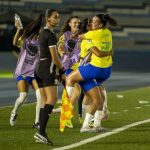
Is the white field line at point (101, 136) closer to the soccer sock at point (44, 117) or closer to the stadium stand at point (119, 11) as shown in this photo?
the soccer sock at point (44, 117)

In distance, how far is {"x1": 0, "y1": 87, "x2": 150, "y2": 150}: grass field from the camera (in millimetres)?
10914

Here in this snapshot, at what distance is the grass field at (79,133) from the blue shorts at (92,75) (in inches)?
30.4

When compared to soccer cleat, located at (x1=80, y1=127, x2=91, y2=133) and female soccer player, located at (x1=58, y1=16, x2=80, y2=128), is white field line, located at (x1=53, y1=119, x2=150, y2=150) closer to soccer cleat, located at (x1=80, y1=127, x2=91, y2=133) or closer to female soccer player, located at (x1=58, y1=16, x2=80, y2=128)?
soccer cleat, located at (x1=80, y1=127, x2=91, y2=133)

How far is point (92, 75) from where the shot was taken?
12.4 m

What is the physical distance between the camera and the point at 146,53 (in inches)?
2746

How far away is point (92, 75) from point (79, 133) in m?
0.93

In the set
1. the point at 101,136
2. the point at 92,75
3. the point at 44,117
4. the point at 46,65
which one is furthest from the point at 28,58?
the point at 44,117

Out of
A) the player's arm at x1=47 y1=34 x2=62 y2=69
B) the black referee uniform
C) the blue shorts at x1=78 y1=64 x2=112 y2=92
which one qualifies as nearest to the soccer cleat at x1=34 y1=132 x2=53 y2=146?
the black referee uniform

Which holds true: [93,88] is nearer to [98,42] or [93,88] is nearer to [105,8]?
[98,42]

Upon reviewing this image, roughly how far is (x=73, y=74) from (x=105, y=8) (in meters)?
62.4

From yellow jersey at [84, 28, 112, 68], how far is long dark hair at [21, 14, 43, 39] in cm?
78

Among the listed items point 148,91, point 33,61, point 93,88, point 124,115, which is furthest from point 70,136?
point 148,91

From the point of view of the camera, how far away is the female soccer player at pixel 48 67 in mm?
11031

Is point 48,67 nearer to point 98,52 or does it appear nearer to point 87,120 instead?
point 98,52
